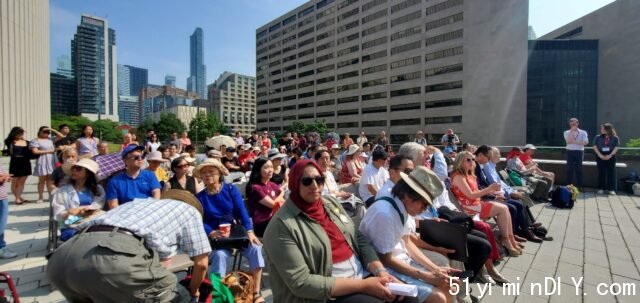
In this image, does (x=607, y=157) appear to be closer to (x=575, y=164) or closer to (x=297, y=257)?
(x=575, y=164)

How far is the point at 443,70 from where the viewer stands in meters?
52.7

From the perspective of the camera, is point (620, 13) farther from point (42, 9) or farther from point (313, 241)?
point (42, 9)

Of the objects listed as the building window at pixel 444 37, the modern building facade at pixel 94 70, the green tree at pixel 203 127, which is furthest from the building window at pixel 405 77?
the modern building facade at pixel 94 70

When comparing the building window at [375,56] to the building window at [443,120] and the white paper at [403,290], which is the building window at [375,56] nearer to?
the building window at [443,120]

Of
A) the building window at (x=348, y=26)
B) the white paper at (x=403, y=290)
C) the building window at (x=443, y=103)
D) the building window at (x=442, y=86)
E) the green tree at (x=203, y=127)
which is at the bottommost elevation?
the white paper at (x=403, y=290)

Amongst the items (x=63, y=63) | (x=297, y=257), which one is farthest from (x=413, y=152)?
(x=63, y=63)

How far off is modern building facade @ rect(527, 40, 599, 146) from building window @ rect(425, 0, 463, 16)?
44.0 ft

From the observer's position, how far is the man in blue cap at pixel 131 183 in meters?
3.73

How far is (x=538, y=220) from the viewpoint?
245 inches

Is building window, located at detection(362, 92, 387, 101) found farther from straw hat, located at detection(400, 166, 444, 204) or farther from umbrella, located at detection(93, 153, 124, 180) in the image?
straw hat, located at detection(400, 166, 444, 204)

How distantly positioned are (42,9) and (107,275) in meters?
37.7

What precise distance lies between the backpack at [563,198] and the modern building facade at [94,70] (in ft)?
420

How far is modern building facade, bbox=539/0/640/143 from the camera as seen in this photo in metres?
38.2

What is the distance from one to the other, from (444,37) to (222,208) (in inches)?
2271
